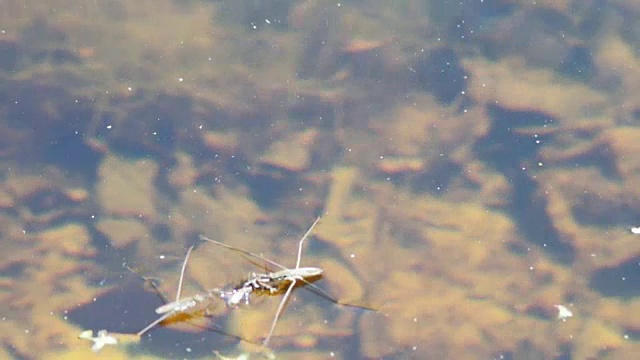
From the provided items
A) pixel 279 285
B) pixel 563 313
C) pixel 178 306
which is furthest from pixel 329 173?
pixel 563 313

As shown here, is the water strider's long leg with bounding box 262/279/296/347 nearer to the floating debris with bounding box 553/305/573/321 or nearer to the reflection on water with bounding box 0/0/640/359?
the reflection on water with bounding box 0/0/640/359

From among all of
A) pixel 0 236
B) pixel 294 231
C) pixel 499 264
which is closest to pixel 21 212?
pixel 0 236

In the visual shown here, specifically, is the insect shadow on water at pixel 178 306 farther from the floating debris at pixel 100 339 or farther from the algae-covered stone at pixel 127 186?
A: the algae-covered stone at pixel 127 186

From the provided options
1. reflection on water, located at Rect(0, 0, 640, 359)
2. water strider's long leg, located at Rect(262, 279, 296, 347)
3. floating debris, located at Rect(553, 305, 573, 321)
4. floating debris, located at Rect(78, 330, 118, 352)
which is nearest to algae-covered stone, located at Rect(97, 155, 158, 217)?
reflection on water, located at Rect(0, 0, 640, 359)

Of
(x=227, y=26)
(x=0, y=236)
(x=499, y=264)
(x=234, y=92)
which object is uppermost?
(x=227, y=26)

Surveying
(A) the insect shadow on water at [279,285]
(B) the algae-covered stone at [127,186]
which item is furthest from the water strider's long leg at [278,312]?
(B) the algae-covered stone at [127,186]

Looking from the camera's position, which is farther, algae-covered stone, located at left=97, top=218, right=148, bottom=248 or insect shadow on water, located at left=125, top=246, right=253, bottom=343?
algae-covered stone, located at left=97, top=218, right=148, bottom=248

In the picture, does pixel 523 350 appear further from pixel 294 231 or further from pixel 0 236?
pixel 0 236

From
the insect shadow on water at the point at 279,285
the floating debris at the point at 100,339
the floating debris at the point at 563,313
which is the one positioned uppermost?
the insect shadow on water at the point at 279,285
